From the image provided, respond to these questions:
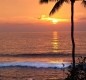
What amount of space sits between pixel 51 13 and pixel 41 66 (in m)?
22.2

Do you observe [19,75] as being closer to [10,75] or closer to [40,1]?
[10,75]

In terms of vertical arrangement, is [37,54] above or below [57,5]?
below

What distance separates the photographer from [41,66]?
4725 cm

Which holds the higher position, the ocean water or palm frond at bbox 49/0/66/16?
palm frond at bbox 49/0/66/16

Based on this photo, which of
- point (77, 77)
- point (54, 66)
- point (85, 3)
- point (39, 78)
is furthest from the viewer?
point (54, 66)

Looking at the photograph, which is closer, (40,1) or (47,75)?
(40,1)

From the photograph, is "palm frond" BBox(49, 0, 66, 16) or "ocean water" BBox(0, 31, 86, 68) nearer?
"palm frond" BBox(49, 0, 66, 16)

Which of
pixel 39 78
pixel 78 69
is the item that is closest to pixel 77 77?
pixel 78 69

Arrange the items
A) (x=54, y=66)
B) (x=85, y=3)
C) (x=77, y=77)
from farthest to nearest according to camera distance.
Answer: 1. (x=54, y=66)
2. (x=85, y=3)
3. (x=77, y=77)

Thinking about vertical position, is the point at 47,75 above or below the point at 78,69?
below

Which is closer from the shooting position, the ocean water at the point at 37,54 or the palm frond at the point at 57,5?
the palm frond at the point at 57,5

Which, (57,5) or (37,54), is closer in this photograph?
(57,5)

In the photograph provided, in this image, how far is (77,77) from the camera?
16.7 metres

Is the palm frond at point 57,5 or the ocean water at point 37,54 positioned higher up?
the palm frond at point 57,5
